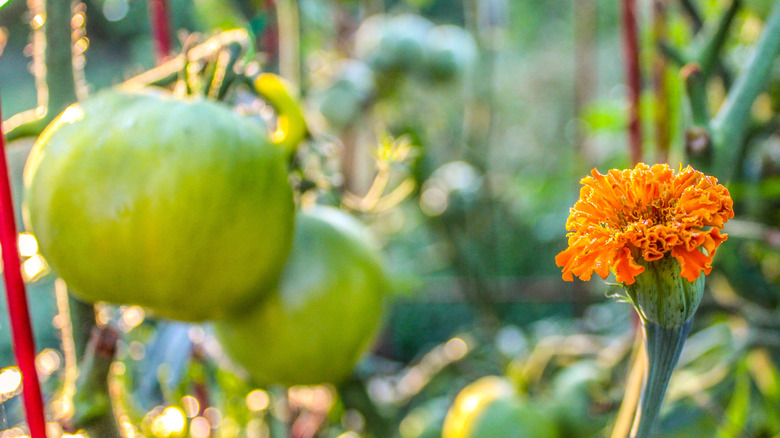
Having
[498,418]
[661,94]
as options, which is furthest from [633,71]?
[498,418]

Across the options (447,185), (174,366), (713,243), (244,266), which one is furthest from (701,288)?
(447,185)

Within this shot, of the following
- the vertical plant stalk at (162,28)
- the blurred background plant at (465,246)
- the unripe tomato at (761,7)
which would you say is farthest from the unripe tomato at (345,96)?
the unripe tomato at (761,7)

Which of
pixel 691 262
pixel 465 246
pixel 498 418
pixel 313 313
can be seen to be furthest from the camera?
pixel 465 246

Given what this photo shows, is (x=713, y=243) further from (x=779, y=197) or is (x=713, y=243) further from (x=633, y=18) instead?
(x=779, y=197)

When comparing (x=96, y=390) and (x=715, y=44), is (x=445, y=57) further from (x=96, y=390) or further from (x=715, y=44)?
(x=96, y=390)

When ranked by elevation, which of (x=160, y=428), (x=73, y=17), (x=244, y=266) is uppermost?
(x=73, y=17)

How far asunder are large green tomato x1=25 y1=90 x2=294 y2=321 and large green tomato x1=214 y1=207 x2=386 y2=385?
0.08 m

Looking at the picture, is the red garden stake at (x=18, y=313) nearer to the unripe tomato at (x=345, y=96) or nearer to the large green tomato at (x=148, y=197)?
the large green tomato at (x=148, y=197)

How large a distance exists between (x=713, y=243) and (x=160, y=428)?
356mm

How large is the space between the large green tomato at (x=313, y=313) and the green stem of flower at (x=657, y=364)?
0.22 m

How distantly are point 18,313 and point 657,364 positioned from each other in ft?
0.69

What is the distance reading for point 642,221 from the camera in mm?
186

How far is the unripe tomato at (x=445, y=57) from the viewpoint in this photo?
0.90 m

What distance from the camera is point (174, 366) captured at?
0.40 meters
